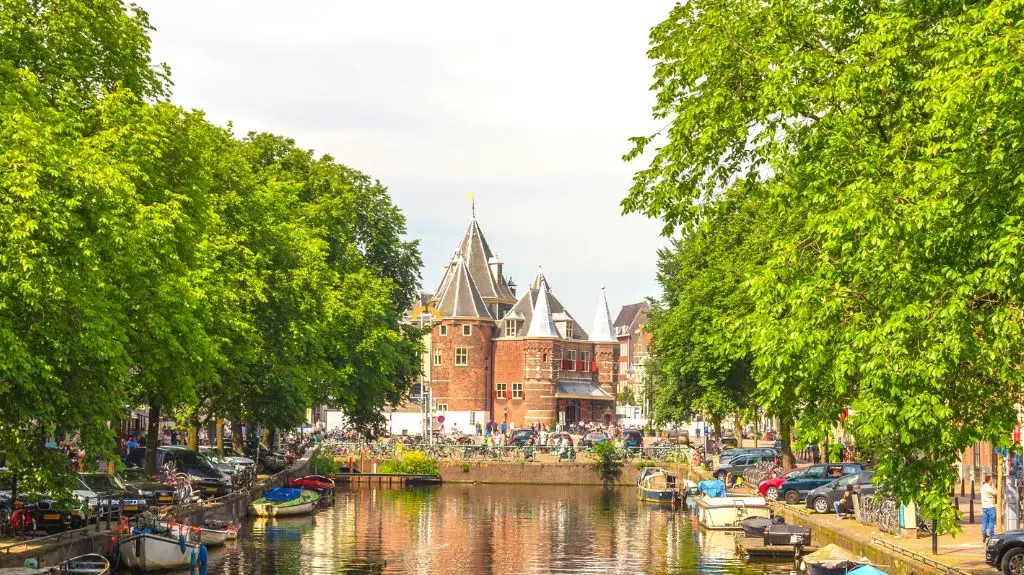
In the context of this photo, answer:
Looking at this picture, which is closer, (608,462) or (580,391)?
(608,462)

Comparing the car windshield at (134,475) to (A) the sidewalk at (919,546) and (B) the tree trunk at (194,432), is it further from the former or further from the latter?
(A) the sidewalk at (919,546)

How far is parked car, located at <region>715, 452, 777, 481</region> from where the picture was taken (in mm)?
60719

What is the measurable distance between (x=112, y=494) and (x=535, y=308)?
8911 cm

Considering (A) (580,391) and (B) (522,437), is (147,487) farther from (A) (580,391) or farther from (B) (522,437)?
(A) (580,391)

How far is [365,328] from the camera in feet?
202

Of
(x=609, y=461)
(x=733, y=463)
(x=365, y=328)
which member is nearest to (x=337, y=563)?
(x=365, y=328)

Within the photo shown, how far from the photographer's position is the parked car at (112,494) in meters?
35.4

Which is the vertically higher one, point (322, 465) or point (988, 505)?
point (988, 505)

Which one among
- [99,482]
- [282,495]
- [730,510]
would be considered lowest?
[730,510]

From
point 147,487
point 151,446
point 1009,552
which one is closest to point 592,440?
point 151,446

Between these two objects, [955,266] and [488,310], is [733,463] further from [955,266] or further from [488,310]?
[488,310]

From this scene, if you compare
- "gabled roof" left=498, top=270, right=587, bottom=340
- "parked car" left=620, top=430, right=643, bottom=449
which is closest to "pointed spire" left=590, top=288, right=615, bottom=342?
"gabled roof" left=498, top=270, right=587, bottom=340

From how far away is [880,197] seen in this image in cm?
1997

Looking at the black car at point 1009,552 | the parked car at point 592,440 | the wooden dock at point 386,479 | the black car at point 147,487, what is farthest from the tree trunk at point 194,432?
the black car at point 1009,552
